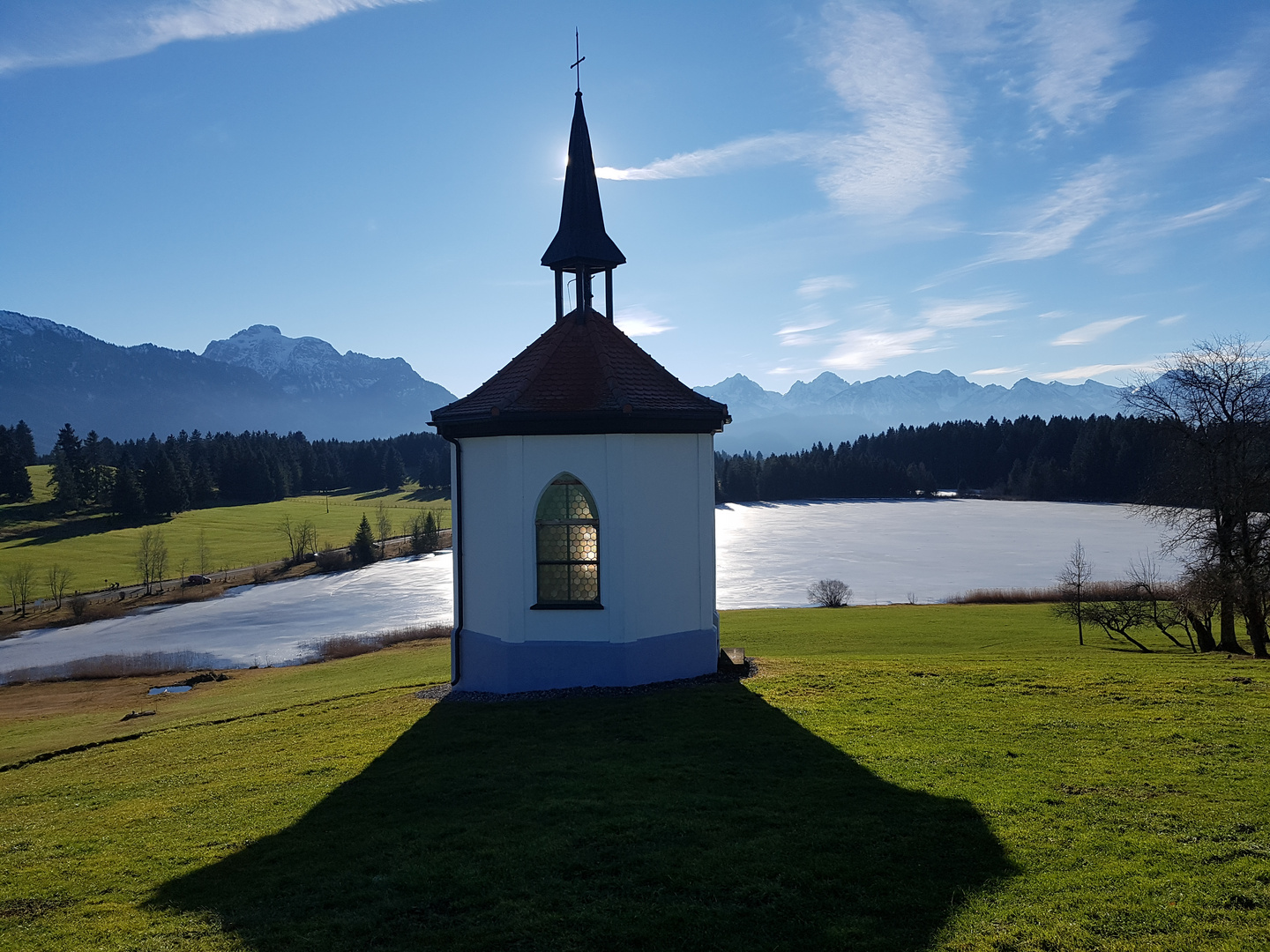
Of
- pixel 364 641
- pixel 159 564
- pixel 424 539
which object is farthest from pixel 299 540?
pixel 364 641

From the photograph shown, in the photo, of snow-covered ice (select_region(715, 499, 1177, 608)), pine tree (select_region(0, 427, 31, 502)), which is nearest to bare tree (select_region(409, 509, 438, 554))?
snow-covered ice (select_region(715, 499, 1177, 608))

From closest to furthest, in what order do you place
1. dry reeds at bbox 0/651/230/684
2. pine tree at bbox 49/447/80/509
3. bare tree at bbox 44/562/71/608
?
1. dry reeds at bbox 0/651/230/684
2. bare tree at bbox 44/562/71/608
3. pine tree at bbox 49/447/80/509

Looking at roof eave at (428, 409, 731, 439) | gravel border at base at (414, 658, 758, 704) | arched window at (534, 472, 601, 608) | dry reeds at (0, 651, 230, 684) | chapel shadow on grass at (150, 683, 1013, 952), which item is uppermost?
roof eave at (428, 409, 731, 439)

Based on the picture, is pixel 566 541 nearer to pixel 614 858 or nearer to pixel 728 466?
pixel 614 858

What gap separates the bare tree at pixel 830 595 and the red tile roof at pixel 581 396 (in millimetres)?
36302

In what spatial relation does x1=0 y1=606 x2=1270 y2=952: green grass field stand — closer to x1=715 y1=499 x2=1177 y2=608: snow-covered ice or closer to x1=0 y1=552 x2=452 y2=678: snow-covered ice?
x1=715 y1=499 x2=1177 y2=608: snow-covered ice

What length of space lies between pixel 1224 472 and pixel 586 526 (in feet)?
66.7

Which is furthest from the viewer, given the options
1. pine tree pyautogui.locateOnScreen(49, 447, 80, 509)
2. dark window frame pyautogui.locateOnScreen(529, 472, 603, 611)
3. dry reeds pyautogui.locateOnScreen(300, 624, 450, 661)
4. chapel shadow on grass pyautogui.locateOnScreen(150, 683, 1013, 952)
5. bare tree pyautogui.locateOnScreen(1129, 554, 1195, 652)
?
pine tree pyautogui.locateOnScreen(49, 447, 80, 509)

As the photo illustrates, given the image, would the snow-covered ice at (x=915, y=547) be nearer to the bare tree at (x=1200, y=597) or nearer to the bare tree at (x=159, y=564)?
the bare tree at (x=1200, y=597)

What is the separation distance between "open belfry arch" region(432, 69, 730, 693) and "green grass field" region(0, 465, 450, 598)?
229ft

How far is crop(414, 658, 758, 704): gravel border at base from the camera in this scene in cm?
1529

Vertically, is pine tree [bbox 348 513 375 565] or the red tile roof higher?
the red tile roof

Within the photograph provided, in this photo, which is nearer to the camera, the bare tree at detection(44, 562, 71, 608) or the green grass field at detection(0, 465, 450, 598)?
the bare tree at detection(44, 562, 71, 608)

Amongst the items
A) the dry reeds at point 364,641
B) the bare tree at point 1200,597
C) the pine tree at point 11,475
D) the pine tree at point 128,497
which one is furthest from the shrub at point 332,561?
the bare tree at point 1200,597
